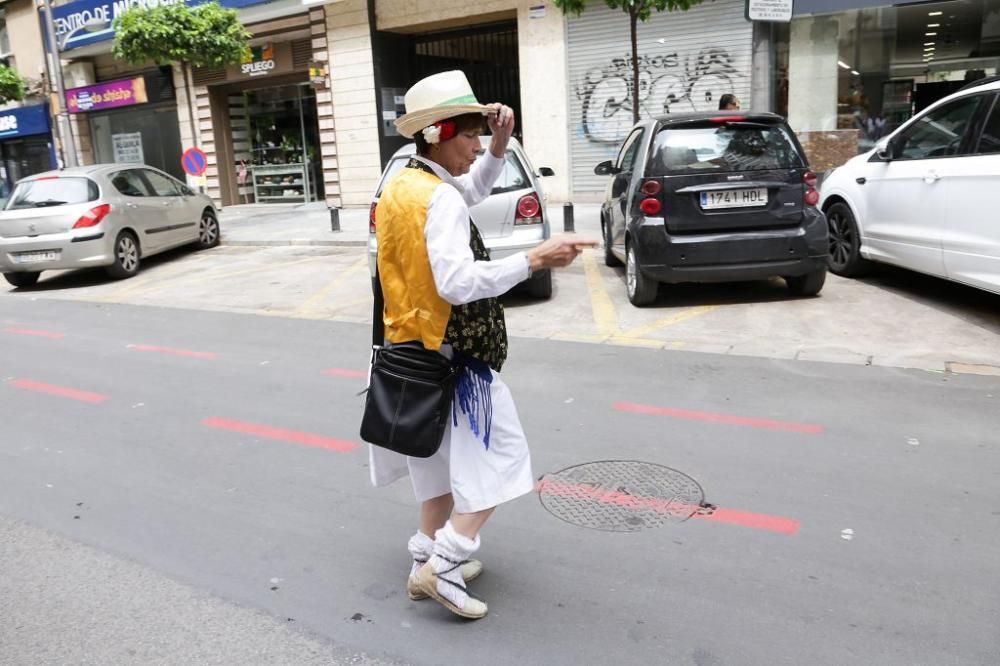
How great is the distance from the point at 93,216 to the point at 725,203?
8.47 meters

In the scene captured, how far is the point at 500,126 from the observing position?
2.97 meters

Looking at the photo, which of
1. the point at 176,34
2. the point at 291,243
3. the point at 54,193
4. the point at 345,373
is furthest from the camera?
the point at 176,34

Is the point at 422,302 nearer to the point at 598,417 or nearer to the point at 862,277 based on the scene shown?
the point at 598,417

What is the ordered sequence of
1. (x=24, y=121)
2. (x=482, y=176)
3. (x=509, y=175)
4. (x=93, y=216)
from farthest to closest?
(x=24, y=121), (x=93, y=216), (x=509, y=175), (x=482, y=176)

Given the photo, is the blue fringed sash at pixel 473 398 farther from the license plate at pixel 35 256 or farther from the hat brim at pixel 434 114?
the license plate at pixel 35 256

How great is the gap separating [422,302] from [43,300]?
383 inches

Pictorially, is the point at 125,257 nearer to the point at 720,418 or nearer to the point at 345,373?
the point at 345,373

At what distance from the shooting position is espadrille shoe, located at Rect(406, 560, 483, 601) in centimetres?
303

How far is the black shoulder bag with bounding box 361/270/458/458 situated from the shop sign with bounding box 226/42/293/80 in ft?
62.2

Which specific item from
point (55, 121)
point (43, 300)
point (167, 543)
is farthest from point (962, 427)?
point (55, 121)

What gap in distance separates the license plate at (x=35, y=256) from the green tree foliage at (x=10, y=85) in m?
15.6

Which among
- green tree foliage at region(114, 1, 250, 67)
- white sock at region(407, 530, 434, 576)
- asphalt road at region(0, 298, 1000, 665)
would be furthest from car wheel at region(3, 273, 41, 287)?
white sock at region(407, 530, 434, 576)

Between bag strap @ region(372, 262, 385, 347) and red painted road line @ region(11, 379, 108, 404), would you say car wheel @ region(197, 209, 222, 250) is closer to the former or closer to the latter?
red painted road line @ region(11, 379, 108, 404)

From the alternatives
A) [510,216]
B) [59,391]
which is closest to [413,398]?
[59,391]
